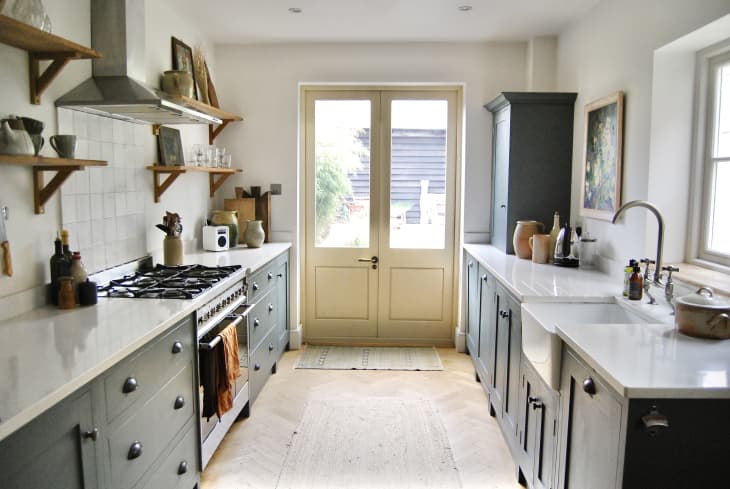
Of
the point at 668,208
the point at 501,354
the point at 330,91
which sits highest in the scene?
the point at 330,91

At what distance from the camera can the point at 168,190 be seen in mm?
3549

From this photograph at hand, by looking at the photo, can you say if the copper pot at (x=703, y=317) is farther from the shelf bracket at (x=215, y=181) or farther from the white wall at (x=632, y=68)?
the shelf bracket at (x=215, y=181)

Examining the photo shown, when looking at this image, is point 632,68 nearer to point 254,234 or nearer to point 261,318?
point 261,318

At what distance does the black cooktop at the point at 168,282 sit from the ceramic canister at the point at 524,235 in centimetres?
191

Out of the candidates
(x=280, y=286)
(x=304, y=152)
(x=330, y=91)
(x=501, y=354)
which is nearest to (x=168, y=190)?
(x=280, y=286)

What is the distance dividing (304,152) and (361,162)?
50 centimetres

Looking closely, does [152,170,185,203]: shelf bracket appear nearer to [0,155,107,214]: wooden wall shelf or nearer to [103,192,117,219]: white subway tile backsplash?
[103,192,117,219]: white subway tile backsplash

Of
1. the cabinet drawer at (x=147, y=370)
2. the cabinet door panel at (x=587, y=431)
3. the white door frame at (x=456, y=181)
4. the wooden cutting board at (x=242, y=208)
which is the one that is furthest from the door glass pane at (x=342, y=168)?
the cabinet door panel at (x=587, y=431)

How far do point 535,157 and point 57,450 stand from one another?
3473 millimetres

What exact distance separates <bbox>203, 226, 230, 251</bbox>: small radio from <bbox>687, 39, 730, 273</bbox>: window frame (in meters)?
2.91

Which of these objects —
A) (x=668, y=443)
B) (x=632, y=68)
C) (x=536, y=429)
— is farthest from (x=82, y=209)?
(x=632, y=68)

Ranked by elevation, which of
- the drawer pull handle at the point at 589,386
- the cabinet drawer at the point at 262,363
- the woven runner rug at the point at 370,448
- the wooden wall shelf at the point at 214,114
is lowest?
the woven runner rug at the point at 370,448

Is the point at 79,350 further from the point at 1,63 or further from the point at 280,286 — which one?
the point at 280,286

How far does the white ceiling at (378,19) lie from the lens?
11.5 ft
